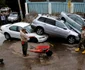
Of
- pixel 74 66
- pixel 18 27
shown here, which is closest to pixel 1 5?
pixel 18 27

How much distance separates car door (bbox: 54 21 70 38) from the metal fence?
734 cm

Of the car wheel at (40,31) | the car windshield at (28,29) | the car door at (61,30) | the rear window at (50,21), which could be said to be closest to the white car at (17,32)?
the car windshield at (28,29)

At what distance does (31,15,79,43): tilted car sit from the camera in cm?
2022

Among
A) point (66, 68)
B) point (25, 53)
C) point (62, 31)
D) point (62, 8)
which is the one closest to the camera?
point (66, 68)

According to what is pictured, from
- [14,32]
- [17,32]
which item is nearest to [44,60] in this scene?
[17,32]

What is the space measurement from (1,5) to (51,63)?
31835 millimetres

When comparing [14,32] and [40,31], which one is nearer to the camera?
[40,31]

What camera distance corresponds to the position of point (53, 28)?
810 inches

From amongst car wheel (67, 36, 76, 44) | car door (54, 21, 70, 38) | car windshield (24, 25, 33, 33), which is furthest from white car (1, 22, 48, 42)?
car wheel (67, 36, 76, 44)

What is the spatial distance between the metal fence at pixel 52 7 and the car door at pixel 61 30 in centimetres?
734

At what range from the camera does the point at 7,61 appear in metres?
15.6

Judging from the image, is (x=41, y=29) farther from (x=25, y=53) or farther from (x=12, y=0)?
(x=12, y=0)

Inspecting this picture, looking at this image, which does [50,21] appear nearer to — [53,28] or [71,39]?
[53,28]

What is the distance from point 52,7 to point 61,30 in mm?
8027
